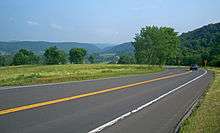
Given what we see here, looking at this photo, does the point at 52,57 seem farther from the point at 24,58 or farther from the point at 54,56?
the point at 24,58

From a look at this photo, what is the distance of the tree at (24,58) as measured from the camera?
16768 cm

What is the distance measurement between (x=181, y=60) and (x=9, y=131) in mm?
143865

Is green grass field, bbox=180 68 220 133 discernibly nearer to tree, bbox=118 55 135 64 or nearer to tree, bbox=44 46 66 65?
tree, bbox=44 46 66 65

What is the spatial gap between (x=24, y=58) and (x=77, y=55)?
2495 centimetres

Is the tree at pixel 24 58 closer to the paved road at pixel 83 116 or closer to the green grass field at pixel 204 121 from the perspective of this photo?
the paved road at pixel 83 116

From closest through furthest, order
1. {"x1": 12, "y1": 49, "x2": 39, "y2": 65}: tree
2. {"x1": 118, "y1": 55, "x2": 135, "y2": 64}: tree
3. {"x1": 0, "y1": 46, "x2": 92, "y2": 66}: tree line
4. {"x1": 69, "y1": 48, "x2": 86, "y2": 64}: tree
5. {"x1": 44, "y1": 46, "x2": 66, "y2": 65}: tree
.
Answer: {"x1": 44, "y1": 46, "x2": 66, "y2": 65}: tree < {"x1": 0, "y1": 46, "x2": 92, "y2": 66}: tree line < {"x1": 12, "y1": 49, "x2": 39, "y2": 65}: tree < {"x1": 69, "y1": 48, "x2": 86, "y2": 64}: tree < {"x1": 118, "y1": 55, "x2": 135, "y2": 64}: tree

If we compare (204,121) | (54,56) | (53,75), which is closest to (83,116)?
(204,121)

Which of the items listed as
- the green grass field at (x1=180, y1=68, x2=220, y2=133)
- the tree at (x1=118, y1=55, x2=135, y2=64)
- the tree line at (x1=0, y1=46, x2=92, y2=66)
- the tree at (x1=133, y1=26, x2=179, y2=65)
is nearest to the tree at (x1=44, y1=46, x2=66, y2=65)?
the tree line at (x1=0, y1=46, x2=92, y2=66)

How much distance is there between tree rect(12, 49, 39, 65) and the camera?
167675mm

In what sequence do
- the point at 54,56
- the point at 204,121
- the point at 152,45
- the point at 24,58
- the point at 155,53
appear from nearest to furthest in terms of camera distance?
the point at 204,121 < the point at 152,45 < the point at 155,53 < the point at 54,56 < the point at 24,58

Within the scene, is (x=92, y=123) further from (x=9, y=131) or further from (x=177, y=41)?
(x=177, y=41)

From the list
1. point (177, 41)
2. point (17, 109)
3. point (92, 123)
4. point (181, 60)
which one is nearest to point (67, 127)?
point (92, 123)

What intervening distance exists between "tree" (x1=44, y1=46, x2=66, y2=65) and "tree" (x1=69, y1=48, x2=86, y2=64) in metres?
10.1

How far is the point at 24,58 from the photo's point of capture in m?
169
